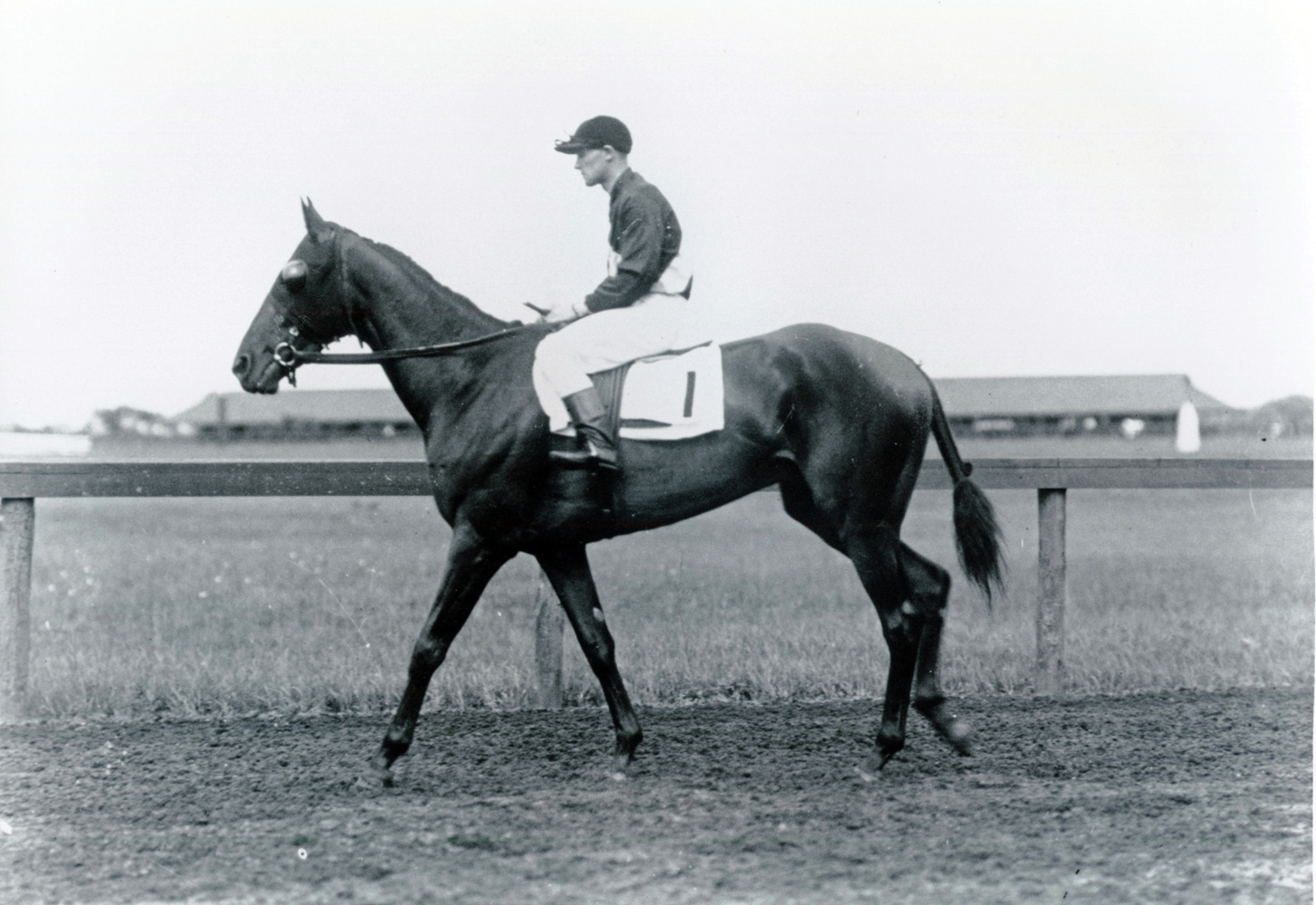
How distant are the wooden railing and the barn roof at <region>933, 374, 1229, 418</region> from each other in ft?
47.4

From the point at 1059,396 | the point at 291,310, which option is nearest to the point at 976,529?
the point at 291,310

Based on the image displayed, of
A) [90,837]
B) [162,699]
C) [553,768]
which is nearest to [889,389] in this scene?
[553,768]

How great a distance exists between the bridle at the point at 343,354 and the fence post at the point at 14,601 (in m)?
1.84

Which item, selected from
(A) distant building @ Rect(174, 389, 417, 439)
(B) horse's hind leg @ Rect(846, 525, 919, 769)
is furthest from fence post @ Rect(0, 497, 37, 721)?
(A) distant building @ Rect(174, 389, 417, 439)

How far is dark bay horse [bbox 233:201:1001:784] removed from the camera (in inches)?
187

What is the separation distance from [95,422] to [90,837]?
6021 millimetres

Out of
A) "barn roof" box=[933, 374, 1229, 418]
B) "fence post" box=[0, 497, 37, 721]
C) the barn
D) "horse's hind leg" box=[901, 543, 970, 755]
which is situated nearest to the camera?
"horse's hind leg" box=[901, 543, 970, 755]

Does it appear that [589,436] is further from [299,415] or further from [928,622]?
[299,415]

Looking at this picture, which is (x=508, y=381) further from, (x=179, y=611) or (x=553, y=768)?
(x=179, y=611)

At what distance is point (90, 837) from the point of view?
3.87 metres

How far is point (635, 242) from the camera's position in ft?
15.8

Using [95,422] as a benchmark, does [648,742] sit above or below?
below

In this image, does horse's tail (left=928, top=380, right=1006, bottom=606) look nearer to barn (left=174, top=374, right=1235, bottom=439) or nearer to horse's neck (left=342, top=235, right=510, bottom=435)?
horse's neck (left=342, top=235, right=510, bottom=435)

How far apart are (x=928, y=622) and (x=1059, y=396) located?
21.9m
